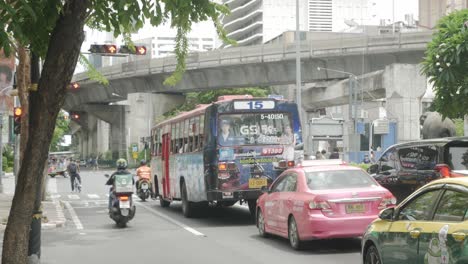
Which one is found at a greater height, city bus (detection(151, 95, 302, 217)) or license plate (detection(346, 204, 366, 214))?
city bus (detection(151, 95, 302, 217))

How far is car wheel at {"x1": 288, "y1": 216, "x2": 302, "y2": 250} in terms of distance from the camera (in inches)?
496

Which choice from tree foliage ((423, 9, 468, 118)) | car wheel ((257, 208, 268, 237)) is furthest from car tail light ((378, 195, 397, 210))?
tree foliage ((423, 9, 468, 118))

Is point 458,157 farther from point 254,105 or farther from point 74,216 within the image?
point 74,216

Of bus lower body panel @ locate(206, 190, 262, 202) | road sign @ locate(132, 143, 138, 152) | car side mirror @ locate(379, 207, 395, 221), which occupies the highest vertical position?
road sign @ locate(132, 143, 138, 152)

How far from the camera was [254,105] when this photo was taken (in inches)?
716

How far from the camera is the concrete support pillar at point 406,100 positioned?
153 ft

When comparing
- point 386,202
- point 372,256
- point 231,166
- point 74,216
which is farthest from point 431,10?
point 372,256

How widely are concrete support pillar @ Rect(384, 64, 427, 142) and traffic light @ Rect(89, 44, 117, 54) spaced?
26671 mm

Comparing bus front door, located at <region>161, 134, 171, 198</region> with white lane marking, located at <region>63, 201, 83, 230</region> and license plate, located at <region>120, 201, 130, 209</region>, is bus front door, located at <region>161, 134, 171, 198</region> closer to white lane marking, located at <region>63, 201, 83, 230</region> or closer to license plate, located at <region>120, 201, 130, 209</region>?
white lane marking, located at <region>63, 201, 83, 230</region>

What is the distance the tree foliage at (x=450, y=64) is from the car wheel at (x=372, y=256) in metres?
12.7

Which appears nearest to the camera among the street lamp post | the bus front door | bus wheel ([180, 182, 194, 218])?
bus wheel ([180, 182, 194, 218])

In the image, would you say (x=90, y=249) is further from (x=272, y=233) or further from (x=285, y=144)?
(x=285, y=144)

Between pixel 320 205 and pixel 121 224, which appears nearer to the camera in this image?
pixel 320 205

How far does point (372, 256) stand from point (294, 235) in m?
4.34
